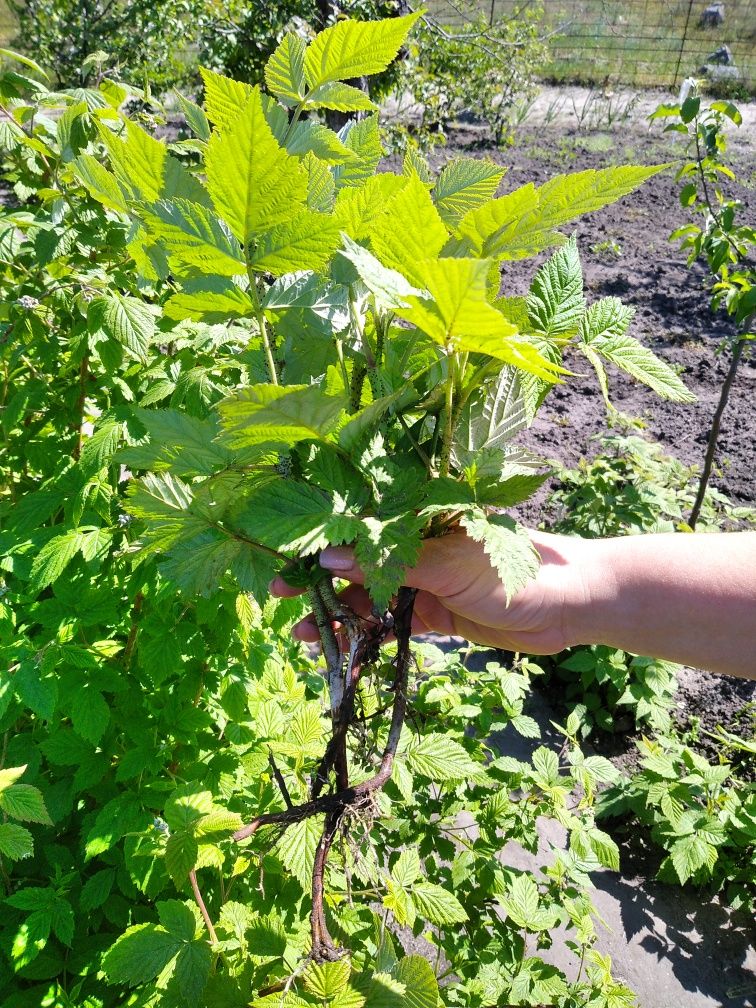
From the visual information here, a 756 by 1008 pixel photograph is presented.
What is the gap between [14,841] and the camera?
112 cm

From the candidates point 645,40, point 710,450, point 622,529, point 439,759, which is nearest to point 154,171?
point 439,759

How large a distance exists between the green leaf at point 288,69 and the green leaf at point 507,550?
2.00 feet

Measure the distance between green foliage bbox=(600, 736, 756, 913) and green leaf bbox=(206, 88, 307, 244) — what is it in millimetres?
2400

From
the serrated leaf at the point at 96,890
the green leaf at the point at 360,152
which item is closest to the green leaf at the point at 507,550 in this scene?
the green leaf at the point at 360,152

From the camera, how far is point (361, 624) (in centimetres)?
102

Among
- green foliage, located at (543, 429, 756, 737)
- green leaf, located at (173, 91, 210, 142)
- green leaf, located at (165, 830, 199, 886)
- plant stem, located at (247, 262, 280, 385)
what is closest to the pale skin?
green leaf, located at (165, 830, 199, 886)

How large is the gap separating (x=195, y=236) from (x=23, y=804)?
3.16 feet

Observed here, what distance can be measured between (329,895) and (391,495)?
3.24 ft

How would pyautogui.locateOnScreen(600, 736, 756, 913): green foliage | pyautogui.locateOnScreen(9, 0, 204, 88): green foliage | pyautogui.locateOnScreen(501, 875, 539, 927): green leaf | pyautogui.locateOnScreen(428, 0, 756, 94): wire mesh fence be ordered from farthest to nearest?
pyautogui.locateOnScreen(428, 0, 756, 94): wire mesh fence < pyautogui.locateOnScreen(9, 0, 204, 88): green foliage < pyautogui.locateOnScreen(600, 736, 756, 913): green foliage < pyautogui.locateOnScreen(501, 875, 539, 927): green leaf

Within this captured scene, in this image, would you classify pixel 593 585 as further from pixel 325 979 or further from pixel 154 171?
pixel 154 171

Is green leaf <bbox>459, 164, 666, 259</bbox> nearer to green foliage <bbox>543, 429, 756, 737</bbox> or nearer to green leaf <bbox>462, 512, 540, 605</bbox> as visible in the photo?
green leaf <bbox>462, 512, 540, 605</bbox>

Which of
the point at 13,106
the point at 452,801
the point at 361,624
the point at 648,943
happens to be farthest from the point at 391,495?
the point at 648,943

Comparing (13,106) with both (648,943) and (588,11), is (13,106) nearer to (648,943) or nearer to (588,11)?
(648,943)

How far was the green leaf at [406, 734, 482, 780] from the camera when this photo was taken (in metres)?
1.38
